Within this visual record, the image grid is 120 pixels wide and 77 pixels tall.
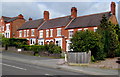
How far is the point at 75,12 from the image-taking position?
47062 mm

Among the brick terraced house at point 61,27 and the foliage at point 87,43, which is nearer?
the foliage at point 87,43

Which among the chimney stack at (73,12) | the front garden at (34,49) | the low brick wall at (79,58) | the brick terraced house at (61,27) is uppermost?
the chimney stack at (73,12)

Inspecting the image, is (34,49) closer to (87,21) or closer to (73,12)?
(87,21)

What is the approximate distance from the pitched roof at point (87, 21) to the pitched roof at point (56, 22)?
180 cm

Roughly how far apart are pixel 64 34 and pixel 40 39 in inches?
347

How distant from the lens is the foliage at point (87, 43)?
2324cm

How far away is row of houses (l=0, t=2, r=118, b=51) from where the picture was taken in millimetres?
41344

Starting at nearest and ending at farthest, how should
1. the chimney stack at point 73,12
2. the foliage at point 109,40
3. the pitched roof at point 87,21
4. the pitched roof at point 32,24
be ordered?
1. the foliage at point 109,40
2. the pitched roof at point 87,21
3. the chimney stack at point 73,12
4. the pitched roof at point 32,24

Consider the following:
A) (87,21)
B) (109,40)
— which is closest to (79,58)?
(109,40)

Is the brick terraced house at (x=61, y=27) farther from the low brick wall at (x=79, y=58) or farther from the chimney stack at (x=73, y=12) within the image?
the low brick wall at (x=79, y=58)

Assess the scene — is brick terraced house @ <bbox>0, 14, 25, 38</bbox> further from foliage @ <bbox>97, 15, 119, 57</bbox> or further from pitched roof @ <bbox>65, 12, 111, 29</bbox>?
foliage @ <bbox>97, 15, 119, 57</bbox>

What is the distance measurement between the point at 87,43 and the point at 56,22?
1062 inches

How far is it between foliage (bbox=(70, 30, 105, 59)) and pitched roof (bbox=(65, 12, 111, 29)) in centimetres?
1580

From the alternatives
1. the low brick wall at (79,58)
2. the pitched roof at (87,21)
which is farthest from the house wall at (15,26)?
the low brick wall at (79,58)
